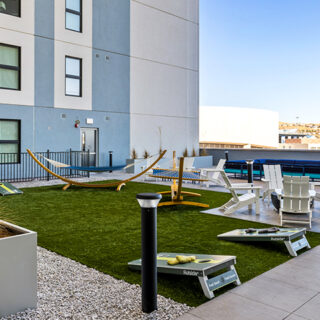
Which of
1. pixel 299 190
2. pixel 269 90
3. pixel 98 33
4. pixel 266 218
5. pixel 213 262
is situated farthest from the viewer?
pixel 269 90

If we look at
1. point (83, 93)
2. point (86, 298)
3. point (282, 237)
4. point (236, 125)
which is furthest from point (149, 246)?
point (236, 125)

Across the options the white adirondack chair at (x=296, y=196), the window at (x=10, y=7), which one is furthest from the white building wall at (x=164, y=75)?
the white adirondack chair at (x=296, y=196)

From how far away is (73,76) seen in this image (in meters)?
15.2

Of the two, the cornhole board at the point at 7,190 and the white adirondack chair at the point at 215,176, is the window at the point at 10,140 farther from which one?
the white adirondack chair at the point at 215,176

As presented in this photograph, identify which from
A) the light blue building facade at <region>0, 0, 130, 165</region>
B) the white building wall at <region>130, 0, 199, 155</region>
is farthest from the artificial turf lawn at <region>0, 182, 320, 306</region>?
the white building wall at <region>130, 0, 199, 155</region>

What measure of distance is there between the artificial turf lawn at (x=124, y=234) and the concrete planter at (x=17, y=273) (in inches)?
27.2

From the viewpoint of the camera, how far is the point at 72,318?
3.10 meters

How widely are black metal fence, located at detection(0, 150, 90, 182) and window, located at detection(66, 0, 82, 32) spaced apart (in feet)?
17.5

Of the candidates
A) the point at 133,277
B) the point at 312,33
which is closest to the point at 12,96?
the point at 133,277

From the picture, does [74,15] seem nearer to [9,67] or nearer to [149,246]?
[9,67]

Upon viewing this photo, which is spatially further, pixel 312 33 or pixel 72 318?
pixel 312 33

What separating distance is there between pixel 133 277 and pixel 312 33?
2356 inches

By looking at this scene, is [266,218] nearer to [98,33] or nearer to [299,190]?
[299,190]

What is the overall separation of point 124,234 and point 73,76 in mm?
10881
